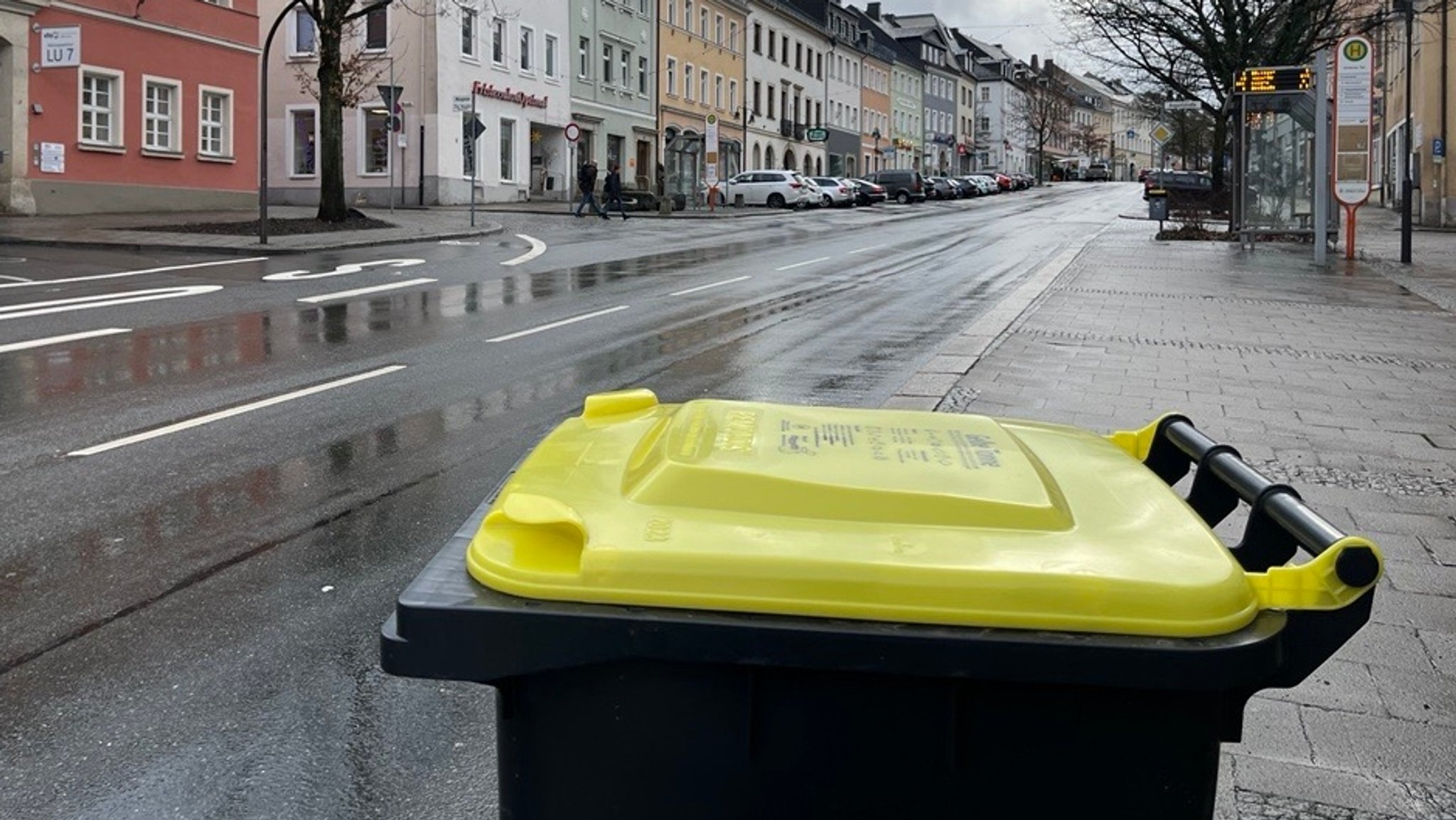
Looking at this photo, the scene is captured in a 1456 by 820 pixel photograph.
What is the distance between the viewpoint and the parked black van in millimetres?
66312

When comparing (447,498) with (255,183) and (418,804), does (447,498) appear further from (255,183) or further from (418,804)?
(255,183)

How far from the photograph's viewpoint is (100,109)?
30.8 m

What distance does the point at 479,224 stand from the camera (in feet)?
102

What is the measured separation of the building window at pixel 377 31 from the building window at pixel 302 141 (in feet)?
10.6

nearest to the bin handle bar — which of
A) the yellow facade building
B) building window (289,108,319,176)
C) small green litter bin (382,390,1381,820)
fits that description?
small green litter bin (382,390,1381,820)

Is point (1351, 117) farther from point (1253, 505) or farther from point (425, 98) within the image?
point (425, 98)

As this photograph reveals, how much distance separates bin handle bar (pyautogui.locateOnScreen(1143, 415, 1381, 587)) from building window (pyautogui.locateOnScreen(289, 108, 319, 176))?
4717 centimetres

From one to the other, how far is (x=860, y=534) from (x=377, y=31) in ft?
153

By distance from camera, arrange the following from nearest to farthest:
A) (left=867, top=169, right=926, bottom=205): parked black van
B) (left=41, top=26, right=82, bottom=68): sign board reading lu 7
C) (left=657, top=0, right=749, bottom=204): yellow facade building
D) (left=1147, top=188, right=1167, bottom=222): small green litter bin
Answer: (left=41, top=26, right=82, bottom=68): sign board reading lu 7, (left=1147, top=188, right=1167, bottom=222): small green litter bin, (left=657, top=0, right=749, bottom=204): yellow facade building, (left=867, top=169, right=926, bottom=205): parked black van

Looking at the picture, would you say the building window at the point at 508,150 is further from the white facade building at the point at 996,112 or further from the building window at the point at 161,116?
the white facade building at the point at 996,112

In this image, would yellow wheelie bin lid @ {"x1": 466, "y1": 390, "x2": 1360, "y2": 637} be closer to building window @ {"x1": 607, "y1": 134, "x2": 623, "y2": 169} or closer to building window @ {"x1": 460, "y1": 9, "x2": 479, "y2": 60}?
building window @ {"x1": 460, "y1": 9, "x2": 479, "y2": 60}

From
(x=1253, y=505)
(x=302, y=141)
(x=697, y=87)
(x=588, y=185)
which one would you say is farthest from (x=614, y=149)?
(x=1253, y=505)

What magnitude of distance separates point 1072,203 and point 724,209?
1643cm

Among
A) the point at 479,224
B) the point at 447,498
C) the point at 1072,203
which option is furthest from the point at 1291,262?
the point at 1072,203
